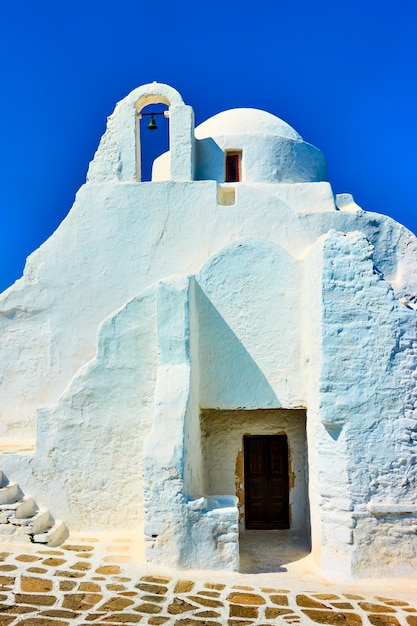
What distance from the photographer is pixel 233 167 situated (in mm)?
11914

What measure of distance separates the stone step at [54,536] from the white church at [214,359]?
0.06m

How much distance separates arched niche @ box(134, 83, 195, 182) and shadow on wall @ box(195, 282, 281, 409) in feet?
9.07

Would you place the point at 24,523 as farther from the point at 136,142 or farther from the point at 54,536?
the point at 136,142

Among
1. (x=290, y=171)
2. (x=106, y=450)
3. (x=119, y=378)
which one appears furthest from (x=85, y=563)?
(x=290, y=171)

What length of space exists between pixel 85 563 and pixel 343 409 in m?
4.10

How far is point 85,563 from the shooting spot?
26.1 feet

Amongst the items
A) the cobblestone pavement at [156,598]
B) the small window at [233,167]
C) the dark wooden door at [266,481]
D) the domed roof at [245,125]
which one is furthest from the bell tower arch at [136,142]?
the cobblestone pavement at [156,598]

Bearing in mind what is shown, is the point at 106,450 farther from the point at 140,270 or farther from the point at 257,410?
the point at 140,270

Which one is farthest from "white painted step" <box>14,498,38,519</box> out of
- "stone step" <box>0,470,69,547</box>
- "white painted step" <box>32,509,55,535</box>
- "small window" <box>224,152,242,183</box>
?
"small window" <box>224,152,242,183</box>

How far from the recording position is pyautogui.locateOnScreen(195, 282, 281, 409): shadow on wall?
931 centimetres

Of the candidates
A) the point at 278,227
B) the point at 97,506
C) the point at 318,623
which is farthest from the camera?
the point at 278,227

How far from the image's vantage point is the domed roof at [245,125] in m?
12.0

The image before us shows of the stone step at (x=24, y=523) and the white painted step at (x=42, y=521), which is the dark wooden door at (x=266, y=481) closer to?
the stone step at (x=24, y=523)

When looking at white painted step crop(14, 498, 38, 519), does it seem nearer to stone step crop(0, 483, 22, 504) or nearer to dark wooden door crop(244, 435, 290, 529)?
stone step crop(0, 483, 22, 504)
